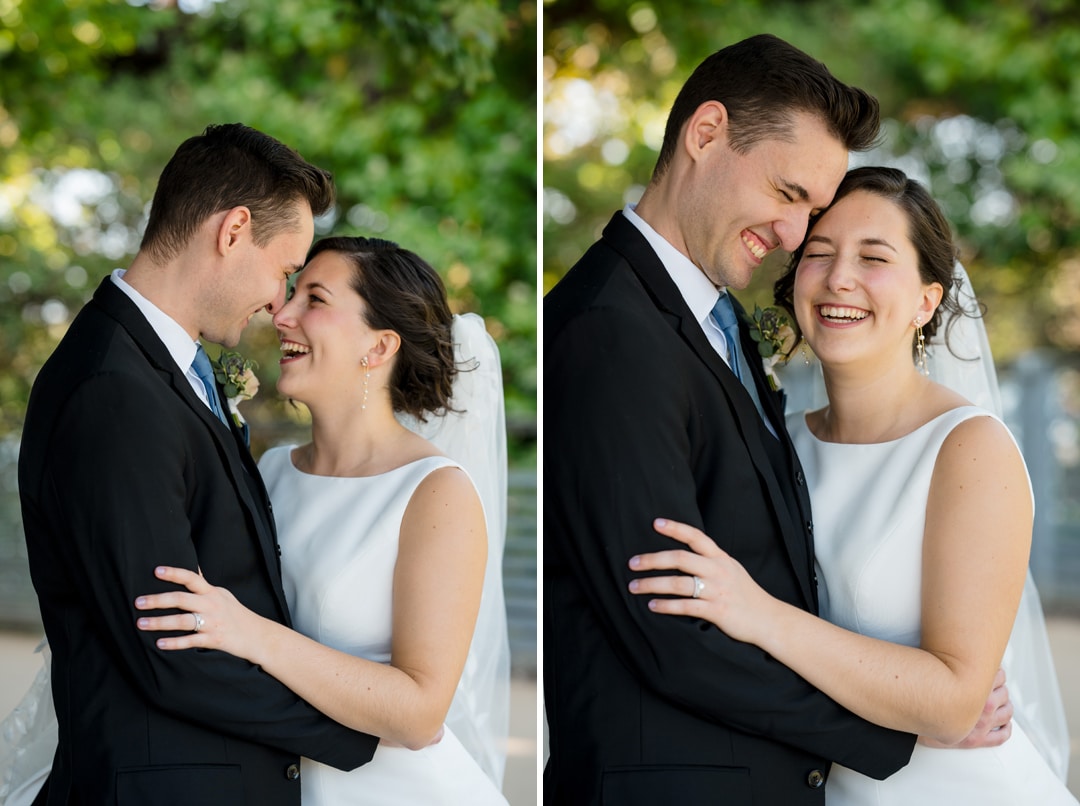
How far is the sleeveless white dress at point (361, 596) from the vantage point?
2.66 m

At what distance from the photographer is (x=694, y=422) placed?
7.80 ft

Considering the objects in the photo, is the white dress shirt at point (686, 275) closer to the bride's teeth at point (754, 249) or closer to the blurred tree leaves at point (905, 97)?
the bride's teeth at point (754, 249)

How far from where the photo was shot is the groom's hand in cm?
256

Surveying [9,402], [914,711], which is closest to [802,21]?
[9,402]

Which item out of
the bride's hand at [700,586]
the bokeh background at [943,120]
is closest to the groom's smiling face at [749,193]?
the bride's hand at [700,586]

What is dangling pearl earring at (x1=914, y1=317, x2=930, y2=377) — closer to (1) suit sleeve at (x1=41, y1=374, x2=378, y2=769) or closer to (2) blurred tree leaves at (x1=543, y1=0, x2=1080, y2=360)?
(1) suit sleeve at (x1=41, y1=374, x2=378, y2=769)

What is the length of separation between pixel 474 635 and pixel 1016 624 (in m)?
1.43

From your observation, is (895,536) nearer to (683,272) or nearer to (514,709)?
(683,272)

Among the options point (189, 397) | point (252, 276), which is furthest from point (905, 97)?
point (189, 397)

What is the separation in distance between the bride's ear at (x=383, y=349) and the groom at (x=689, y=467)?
62 centimetres

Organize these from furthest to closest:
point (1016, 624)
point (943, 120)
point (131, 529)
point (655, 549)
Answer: point (943, 120)
point (1016, 624)
point (655, 549)
point (131, 529)

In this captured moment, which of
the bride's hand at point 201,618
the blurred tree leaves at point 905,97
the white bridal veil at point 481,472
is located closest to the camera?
the bride's hand at point 201,618

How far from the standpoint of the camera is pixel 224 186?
257cm

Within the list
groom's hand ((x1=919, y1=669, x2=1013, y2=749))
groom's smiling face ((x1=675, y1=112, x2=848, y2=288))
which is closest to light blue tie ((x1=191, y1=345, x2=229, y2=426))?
groom's smiling face ((x1=675, y1=112, x2=848, y2=288))
